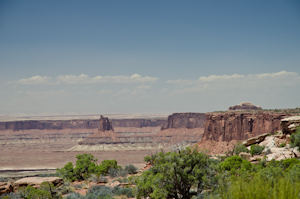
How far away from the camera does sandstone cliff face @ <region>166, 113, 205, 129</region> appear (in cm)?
15865

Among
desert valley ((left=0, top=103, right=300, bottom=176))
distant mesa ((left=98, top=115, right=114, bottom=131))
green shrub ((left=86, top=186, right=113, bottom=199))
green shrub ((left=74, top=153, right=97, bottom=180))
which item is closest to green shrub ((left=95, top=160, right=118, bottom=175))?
green shrub ((left=74, top=153, right=97, bottom=180))

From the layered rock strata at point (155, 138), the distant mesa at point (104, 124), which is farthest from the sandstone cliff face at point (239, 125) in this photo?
the distant mesa at point (104, 124)

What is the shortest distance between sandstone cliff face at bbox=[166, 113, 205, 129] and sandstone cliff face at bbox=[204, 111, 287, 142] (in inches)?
2834

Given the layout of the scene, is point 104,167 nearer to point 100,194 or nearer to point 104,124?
point 100,194

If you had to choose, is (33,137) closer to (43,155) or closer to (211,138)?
(43,155)

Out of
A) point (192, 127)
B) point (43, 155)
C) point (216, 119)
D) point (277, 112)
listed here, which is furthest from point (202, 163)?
point (192, 127)

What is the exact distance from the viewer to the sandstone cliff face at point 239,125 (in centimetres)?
7000

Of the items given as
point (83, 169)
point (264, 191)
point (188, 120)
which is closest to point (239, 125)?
point (83, 169)

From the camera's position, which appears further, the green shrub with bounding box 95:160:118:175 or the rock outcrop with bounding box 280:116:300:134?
the green shrub with bounding box 95:160:118:175

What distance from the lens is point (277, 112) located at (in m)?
71.2

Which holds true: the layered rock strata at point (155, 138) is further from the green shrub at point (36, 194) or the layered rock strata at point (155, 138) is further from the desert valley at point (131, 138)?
the green shrub at point (36, 194)

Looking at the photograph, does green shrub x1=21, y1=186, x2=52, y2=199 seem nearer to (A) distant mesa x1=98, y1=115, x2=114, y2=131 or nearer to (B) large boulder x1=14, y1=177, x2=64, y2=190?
(B) large boulder x1=14, y1=177, x2=64, y2=190

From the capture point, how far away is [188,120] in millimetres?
161250

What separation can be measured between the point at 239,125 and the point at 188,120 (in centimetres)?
8385
